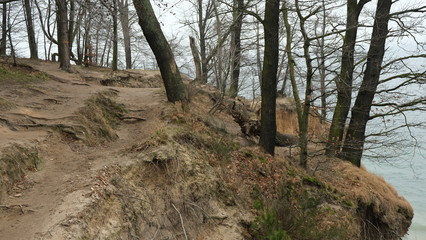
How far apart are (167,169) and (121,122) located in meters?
3.25

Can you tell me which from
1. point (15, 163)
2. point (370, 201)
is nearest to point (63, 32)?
point (15, 163)

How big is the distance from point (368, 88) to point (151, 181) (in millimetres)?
7143

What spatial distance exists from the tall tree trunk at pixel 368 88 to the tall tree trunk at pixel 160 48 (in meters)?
5.17

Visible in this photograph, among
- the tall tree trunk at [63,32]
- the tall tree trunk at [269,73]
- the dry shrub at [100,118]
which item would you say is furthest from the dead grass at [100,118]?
the tall tree trunk at [63,32]

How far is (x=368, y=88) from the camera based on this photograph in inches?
379

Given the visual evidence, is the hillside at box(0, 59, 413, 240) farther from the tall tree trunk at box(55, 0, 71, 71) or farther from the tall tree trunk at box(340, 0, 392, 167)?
the tall tree trunk at box(55, 0, 71, 71)

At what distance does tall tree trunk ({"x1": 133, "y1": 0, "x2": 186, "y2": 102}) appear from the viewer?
8.67 m

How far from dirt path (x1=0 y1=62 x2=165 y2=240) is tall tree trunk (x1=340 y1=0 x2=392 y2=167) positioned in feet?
20.1

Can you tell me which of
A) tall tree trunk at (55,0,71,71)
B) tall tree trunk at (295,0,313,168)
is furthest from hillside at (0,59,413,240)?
tall tree trunk at (55,0,71,71)

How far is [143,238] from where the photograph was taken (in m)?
4.65

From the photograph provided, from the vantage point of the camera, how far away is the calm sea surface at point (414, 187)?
14.5 m

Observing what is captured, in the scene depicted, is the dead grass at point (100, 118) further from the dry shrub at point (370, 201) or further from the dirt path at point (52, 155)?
the dry shrub at point (370, 201)

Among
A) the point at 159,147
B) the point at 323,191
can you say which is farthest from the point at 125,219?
the point at 323,191

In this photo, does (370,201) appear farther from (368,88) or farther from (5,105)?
(5,105)
